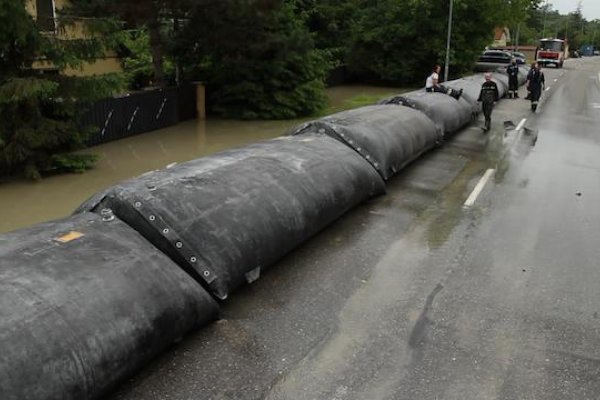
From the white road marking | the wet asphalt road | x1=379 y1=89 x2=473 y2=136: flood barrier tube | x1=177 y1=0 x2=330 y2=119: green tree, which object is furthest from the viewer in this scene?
x1=177 y1=0 x2=330 y2=119: green tree

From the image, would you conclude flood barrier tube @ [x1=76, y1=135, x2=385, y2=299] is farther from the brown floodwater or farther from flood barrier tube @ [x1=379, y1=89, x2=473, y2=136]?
flood barrier tube @ [x1=379, y1=89, x2=473, y2=136]

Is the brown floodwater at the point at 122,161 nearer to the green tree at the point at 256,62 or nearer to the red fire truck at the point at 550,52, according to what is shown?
the green tree at the point at 256,62

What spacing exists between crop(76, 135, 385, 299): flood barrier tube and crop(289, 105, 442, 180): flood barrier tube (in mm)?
1713

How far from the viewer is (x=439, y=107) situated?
15.8m

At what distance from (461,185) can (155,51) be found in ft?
40.1

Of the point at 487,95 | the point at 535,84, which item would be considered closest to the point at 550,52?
the point at 535,84

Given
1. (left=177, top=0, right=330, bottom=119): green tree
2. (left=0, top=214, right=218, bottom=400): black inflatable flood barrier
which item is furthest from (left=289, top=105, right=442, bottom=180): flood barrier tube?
(left=177, top=0, right=330, bottom=119): green tree

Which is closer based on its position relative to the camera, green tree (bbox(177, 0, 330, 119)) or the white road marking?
the white road marking

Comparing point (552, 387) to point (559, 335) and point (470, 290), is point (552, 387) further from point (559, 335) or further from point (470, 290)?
point (470, 290)

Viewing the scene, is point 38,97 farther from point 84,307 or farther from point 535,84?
point 535,84

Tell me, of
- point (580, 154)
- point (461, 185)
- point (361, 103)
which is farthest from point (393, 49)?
point (461, 185)

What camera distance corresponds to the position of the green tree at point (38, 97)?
10398 mm

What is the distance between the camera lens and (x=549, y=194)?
10.8 meters

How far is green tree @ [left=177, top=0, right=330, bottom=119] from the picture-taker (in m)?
18.6
